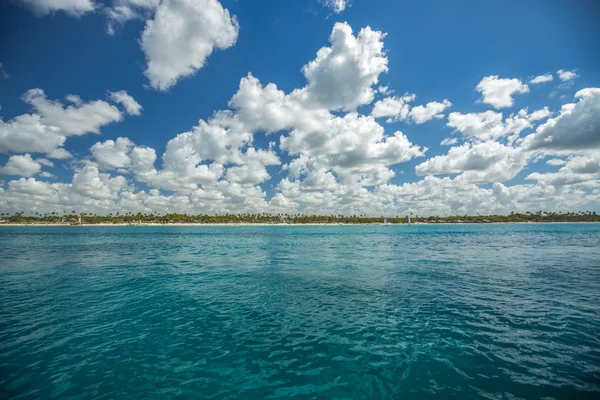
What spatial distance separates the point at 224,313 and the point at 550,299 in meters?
22.2

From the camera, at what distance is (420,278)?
26.8 meters

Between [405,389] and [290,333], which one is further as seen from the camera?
[290,333]

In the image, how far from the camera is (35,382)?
31.1ft

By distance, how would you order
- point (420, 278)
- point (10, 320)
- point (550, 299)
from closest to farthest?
point (10, 320)
point (550, 299)
point (420, 278)

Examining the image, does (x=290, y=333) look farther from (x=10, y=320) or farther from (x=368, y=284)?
(x=10, y=320)

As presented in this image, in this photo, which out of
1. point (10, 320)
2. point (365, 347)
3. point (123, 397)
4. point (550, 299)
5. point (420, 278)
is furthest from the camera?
point (420, 278)

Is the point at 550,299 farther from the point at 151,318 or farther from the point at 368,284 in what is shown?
the point at 151,318

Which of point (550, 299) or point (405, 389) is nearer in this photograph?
point (405, 389)

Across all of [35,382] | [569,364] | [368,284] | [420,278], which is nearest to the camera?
[35,382]

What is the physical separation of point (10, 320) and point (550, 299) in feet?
112

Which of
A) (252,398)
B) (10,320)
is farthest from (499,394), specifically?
(10,320)

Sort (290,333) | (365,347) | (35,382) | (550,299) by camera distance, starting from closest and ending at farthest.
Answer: (35,382) → (365,347) → (290,333) → (550,299)

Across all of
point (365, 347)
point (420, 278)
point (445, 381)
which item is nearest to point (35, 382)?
point (365, 347)

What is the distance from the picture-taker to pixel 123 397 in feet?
28.2
